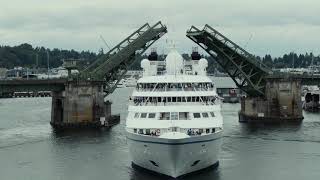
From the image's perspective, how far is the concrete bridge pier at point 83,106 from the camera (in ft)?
325

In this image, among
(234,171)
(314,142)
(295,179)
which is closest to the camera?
(295,179)

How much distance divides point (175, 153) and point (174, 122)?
398 centimetres

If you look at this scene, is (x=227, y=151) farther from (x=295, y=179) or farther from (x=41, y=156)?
(x=41, y=156)

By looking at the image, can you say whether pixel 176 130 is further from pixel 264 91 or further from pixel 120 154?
pixel 264 91

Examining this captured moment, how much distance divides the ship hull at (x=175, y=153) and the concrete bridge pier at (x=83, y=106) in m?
42.7

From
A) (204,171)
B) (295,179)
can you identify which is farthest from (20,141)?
(295,179)

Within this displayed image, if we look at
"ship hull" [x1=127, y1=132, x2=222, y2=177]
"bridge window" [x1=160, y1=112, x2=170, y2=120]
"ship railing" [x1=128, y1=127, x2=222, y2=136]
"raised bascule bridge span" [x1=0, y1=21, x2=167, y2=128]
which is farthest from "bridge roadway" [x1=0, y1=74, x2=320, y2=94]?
"ship hull" [x1=127, y1=132, x2=222, y2=177]

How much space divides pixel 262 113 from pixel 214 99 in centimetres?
4807

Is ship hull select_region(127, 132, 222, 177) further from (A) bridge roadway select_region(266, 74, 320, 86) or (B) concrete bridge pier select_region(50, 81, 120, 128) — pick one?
(A) bridge roadway select_region(266, 74, 320, 86)

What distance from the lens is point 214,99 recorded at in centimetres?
6122

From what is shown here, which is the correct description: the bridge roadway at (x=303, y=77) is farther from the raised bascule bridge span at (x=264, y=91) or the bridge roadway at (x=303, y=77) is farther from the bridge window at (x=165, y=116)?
the bridge window at (x=165, y=116)

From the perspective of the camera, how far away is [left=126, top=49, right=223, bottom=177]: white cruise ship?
52.8 m

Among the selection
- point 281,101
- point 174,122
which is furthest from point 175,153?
point 281,101

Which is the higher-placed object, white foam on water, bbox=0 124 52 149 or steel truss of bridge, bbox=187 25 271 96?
steel truss of bridge, bbox=187 25 271 96
